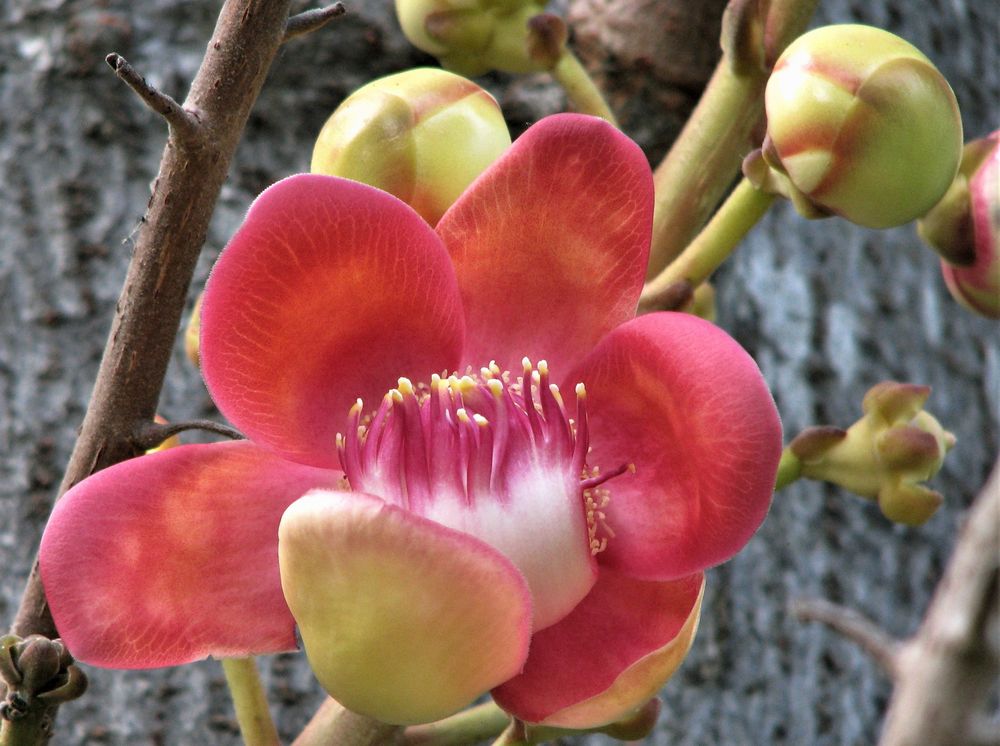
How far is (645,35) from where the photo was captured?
101cm

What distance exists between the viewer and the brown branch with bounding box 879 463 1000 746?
21 cm

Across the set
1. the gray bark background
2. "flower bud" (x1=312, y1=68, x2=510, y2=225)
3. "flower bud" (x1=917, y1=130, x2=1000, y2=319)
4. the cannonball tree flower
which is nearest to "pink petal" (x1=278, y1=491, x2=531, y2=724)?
the cannonball tree flower

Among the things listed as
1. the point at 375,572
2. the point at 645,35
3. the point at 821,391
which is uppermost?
the point at 375,572

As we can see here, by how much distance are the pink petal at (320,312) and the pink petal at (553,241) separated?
23 mm

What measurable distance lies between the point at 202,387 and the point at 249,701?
41 cm

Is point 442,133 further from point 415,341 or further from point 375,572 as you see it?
point 375,572

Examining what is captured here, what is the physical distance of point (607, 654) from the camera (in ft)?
1.64

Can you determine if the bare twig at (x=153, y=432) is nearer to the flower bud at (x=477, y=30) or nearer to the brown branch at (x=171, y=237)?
the brown branch at (x=171, y=237)

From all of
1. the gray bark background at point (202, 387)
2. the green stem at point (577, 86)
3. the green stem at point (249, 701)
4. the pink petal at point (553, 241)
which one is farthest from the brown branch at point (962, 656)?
the gray bark background at point (202, 387)

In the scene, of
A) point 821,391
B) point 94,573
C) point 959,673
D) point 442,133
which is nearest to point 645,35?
point 821,391

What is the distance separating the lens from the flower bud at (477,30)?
723 millimetres

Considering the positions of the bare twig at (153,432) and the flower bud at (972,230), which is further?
the flower bud at (972,230)

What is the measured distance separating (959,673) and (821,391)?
0.90m

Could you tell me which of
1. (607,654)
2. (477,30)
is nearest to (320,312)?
(607,654)
